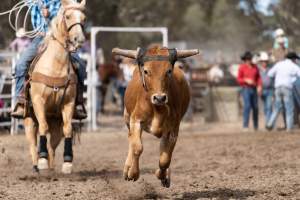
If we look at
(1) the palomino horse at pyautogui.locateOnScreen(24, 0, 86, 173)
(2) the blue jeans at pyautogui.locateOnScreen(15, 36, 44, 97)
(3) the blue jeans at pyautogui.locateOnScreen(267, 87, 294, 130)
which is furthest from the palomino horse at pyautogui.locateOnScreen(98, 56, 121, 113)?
(1) the palomino horse at pyautogui.locateOnScreen(24, 0, 86, 173)

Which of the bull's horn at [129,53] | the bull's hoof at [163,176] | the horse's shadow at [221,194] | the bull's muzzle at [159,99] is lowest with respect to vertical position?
the horse's shadow at [221,194]

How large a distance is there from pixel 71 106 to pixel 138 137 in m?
Result: 2.23

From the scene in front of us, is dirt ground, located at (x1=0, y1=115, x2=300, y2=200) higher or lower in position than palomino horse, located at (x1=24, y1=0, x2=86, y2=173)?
lower

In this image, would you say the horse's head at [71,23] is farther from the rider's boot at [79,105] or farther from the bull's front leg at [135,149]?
the bull's front leg at [135,149]

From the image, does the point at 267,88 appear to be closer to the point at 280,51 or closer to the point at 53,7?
the point at 280,51

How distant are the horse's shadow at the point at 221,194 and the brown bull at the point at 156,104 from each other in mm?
309

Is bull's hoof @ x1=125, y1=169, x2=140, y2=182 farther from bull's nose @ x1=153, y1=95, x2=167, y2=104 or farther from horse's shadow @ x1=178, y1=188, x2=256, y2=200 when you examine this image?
bull's nose @ x1=153, y1=95, x2=167, y2=104

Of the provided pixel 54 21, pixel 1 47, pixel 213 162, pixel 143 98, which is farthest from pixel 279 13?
pixel 143 98

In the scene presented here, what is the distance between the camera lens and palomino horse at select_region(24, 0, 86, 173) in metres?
9.71

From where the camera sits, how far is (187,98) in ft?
28.1

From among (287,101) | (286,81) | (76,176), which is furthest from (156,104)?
(287,101)

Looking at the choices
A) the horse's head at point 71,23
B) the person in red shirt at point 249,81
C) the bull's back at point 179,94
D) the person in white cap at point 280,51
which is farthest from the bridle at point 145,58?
the person in red shirt at point 249,81

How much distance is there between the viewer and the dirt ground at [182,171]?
27.8ft

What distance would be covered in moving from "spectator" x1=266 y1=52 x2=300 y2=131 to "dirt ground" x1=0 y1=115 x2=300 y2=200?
153 cm
